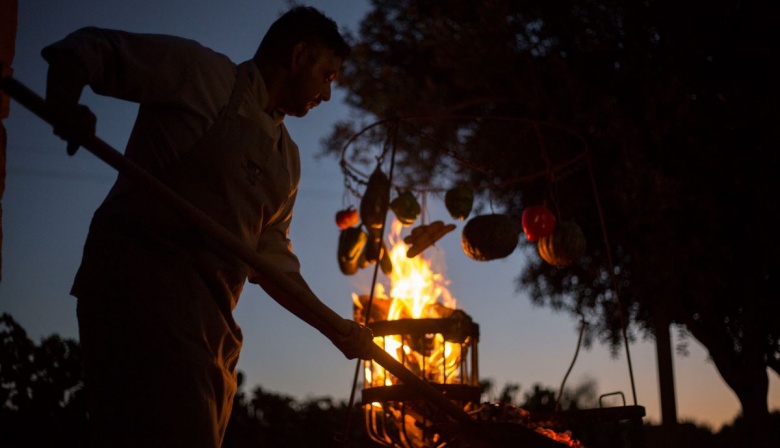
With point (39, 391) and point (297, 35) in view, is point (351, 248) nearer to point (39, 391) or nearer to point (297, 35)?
point (39, 391)

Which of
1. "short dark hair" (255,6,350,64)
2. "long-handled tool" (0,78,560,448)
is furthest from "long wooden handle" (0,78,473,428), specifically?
"short dark hair" (255,6,350,64)

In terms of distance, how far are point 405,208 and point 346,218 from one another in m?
0.59

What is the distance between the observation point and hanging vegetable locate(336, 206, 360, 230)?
538 cm

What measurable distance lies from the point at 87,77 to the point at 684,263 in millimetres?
5043

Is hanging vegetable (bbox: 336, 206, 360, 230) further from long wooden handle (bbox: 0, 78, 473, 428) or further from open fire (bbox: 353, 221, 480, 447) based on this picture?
long wooden handle (bbox: 0, 78, 473, 428)

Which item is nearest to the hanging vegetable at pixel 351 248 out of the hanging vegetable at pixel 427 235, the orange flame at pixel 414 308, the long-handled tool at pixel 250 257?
the orange flame at pixel 414 308

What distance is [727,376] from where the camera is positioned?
5934 millimetres

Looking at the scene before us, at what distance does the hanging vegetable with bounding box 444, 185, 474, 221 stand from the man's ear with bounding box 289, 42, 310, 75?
266cm

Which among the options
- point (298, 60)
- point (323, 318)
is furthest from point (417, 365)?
point (298, 60)

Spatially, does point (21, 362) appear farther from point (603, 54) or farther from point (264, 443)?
point (603, 54)

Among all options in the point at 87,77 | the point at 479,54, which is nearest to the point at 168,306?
the point at 87,77

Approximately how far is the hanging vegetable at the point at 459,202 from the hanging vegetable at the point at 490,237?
9.8 inches

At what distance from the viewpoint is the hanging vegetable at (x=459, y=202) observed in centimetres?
484

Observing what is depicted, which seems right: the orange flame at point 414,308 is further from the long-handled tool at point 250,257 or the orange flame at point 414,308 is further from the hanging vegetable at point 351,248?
the long-handled tool at point 250,257
